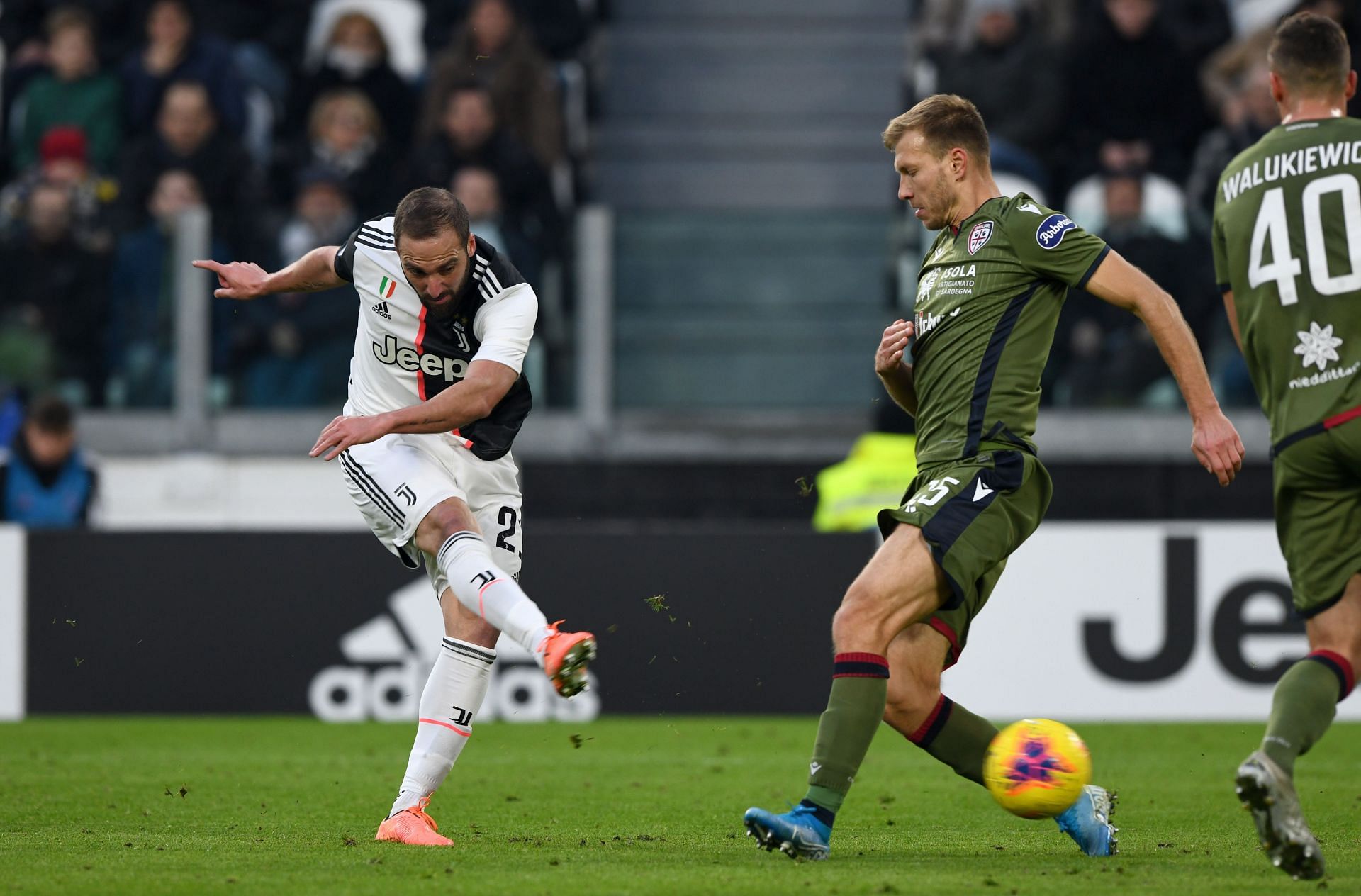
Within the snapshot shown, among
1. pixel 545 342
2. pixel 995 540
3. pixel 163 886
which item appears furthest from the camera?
pixel 545 342

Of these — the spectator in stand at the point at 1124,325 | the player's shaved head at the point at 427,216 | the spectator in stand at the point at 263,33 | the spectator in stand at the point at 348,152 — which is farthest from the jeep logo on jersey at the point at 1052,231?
the spectator in stand at the point at 263,33

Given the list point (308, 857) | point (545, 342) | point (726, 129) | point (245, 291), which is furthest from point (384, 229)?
point (726, 129)

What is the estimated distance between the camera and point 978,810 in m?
6.98

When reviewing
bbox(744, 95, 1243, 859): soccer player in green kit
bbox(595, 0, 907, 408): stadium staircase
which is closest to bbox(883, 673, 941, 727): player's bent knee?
bbox(744, 95, 1243, 859): soccer player in green kit

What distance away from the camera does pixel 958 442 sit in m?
5.48

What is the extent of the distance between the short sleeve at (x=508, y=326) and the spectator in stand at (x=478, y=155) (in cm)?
681

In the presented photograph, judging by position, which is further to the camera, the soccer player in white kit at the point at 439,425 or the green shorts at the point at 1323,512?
the soccer player in white kit at the point at 439,425

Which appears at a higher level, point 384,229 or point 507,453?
point 384,229

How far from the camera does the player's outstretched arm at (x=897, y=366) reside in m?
5.64

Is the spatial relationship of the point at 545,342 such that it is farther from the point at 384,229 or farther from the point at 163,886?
the point at 163,886

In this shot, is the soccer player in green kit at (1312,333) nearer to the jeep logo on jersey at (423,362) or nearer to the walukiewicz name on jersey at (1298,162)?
the walukiewicz name on jersey at (1298,162)

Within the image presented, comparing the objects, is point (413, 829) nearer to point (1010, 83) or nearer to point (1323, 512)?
point (1323, 512)

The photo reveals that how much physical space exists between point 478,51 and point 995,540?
9.78 m

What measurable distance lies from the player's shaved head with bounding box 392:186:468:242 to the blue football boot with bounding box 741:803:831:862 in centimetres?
196
